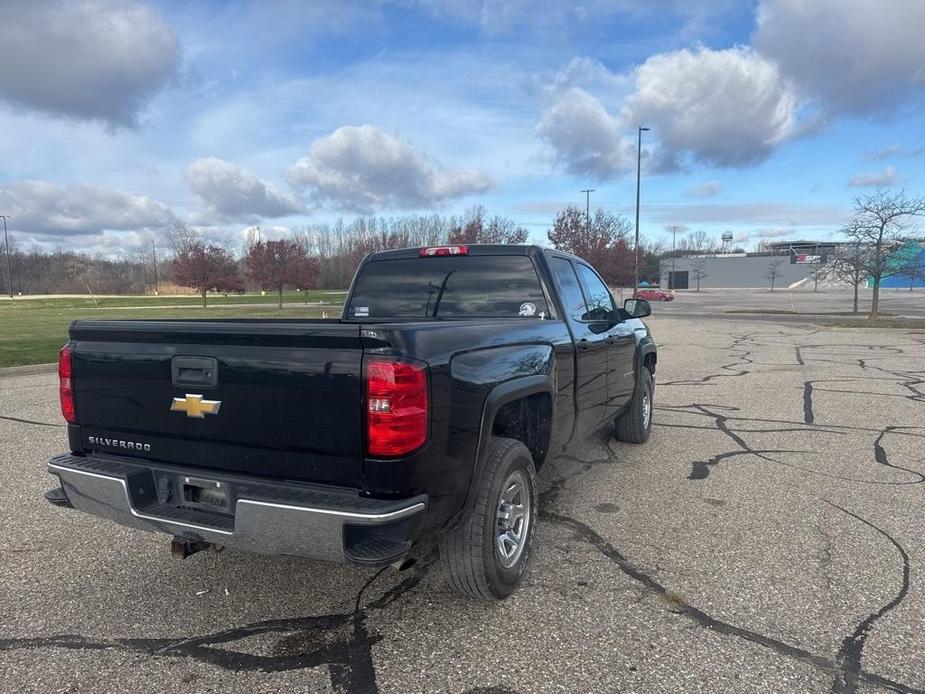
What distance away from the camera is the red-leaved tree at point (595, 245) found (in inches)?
1379

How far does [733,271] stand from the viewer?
10575 cm

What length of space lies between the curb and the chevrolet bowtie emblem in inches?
406

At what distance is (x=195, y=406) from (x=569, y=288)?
108 inches

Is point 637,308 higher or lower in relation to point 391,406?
higher

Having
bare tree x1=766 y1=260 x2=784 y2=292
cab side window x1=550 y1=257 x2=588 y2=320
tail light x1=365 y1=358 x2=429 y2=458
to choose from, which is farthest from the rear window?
bare tree x1=766 y1=260 x2=784 y2=292

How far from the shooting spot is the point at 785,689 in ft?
8.09

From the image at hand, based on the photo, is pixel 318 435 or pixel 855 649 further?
pixel 855 649

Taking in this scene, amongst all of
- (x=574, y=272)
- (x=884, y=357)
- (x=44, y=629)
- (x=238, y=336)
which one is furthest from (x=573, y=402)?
(x=884, y=357)

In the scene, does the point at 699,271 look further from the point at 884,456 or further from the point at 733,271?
the point at 884,456

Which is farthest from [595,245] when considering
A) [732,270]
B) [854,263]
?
[732,270]

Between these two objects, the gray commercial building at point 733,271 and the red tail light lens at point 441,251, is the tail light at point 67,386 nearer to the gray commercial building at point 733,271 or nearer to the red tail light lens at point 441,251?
the red tail light lens at point 441,251

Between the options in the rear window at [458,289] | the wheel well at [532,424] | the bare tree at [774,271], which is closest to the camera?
the wheel well at [532,424]

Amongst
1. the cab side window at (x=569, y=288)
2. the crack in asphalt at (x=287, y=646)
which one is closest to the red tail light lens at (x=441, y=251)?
the cab side window at (x=569, y=288)

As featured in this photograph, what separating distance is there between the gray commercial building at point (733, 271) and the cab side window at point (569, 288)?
100 metres
